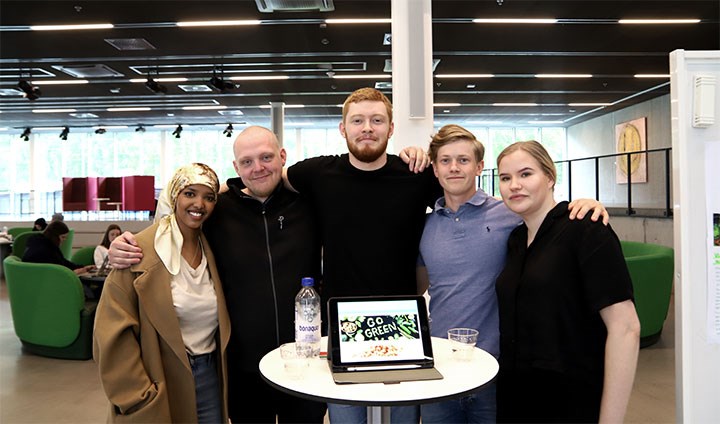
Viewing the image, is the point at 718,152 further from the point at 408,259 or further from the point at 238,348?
the point at 238,348

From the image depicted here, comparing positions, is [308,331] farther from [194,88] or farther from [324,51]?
[194,88]

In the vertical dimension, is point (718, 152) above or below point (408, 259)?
above

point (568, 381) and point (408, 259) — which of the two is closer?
point (568, 381)

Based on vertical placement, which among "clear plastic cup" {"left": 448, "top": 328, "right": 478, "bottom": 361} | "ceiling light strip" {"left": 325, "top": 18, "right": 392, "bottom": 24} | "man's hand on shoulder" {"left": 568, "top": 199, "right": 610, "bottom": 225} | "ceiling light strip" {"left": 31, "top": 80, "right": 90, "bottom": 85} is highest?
"ceiling light strip" {"left": 31, "top": 80, "right": 90, "bottom": 85}

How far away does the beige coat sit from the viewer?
1.91 meters

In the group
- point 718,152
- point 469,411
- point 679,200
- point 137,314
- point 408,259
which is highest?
point 718,152

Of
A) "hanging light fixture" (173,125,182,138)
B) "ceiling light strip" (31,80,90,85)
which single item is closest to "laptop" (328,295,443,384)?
"ceiling light strip" (31,80,90,85)

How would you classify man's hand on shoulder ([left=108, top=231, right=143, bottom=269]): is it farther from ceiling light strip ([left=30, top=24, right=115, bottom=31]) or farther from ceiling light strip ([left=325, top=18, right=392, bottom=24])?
ceiling light strip ([left=30, top=24, right=115, bottom=31])

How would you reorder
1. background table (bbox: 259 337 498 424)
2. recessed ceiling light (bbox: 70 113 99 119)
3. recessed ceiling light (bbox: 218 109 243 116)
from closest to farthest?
background table (bbox: 259 337 498 424), recessed ceiling light (bbox: 218 109 243 116), recessed ceiling light (bbox: 70 113 99 119)

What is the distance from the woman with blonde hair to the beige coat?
1.10m

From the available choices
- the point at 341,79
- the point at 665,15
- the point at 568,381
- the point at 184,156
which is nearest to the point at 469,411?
the point at 568,381

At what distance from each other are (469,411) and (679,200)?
4.25ft

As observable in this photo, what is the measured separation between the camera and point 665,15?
6.84m

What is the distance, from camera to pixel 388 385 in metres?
1.50
